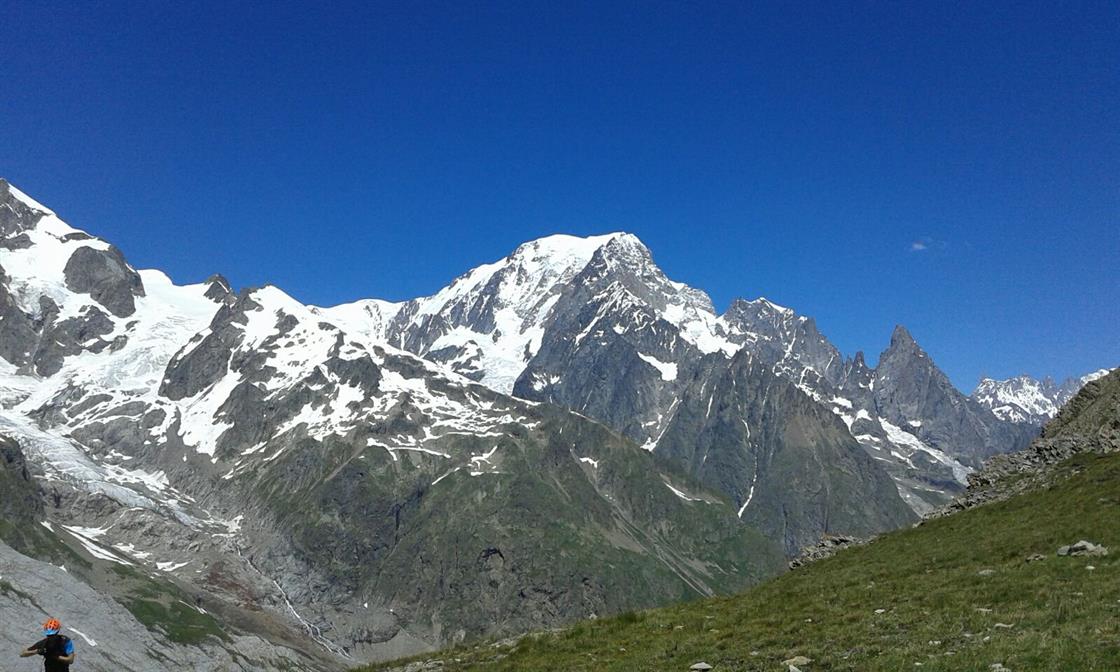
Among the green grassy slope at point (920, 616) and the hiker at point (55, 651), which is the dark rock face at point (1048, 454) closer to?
the green grassy slope at point (920, 616)

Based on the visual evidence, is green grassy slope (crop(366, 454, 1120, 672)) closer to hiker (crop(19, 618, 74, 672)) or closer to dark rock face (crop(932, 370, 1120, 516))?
dark rock face (crop(932, 370, 1120, 516))

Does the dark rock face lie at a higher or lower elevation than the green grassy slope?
higher

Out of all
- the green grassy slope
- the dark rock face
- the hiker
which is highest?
the dark rock face

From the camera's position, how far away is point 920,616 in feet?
91.6

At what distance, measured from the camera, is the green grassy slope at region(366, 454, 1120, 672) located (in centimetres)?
2262

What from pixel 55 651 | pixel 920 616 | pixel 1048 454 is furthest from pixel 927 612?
pixel 1048 454

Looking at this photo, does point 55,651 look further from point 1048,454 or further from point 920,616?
point 1048,454

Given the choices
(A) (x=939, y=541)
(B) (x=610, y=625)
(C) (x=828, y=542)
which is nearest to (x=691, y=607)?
(B) (x=610, y=625)

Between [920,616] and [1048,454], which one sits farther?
[1048,454]

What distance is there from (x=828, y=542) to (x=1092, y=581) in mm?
26888

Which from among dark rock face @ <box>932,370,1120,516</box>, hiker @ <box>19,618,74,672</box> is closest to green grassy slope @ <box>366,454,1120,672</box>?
dark rock face @ <box>932,370,1120,516</box>

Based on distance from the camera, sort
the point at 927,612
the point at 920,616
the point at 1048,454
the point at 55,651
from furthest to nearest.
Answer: the point at 1048,454
the point at 927,612
the point at 920,616
the point at 55,651

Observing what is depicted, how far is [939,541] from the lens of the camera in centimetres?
4438

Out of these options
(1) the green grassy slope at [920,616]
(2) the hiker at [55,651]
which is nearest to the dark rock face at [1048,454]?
(1) the green grassy slope at [920,616]
